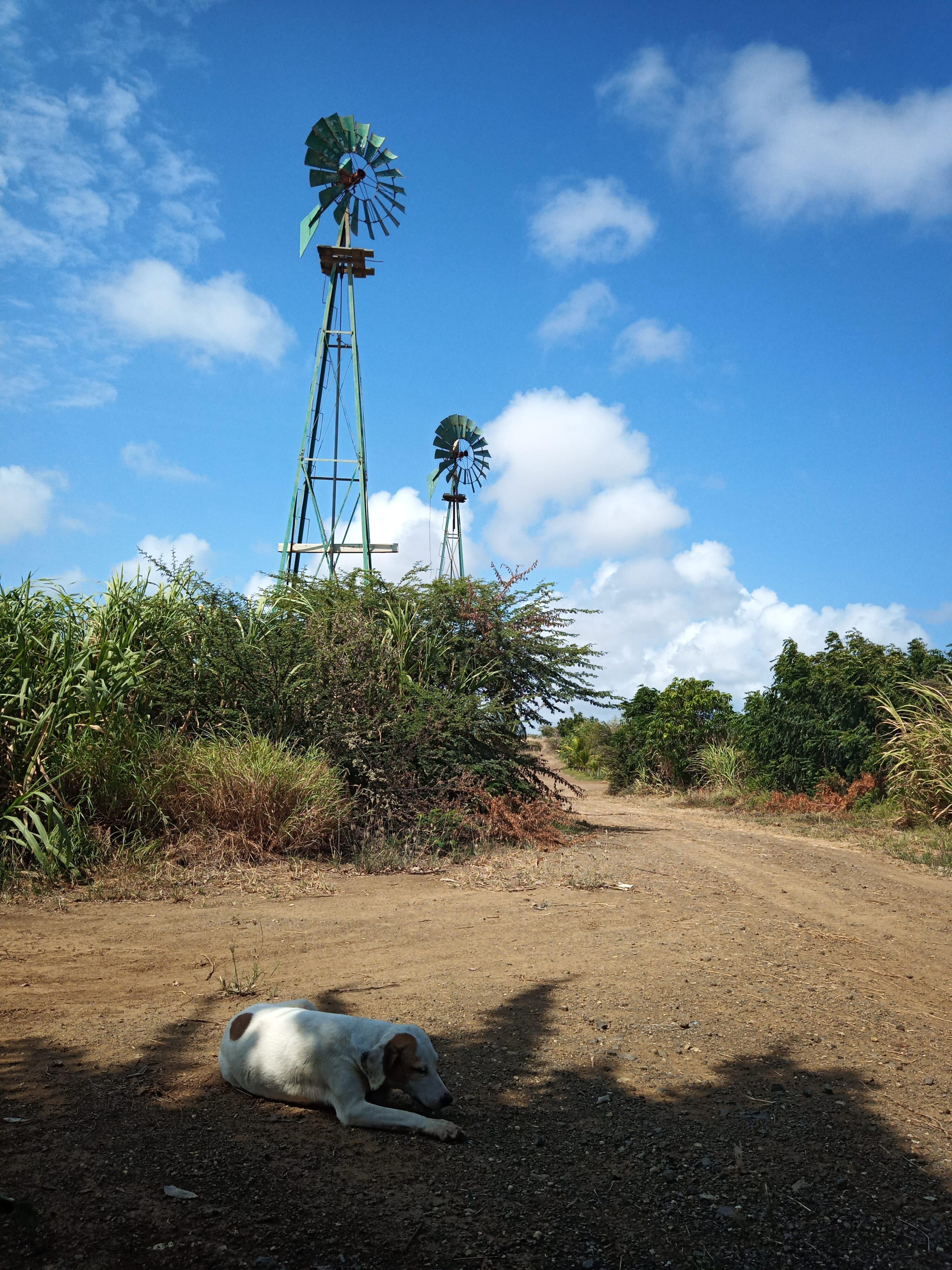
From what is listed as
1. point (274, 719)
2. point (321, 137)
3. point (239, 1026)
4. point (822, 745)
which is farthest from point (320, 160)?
point (239, 1026)

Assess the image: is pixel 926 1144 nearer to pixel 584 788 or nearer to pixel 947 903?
pixel 947 903

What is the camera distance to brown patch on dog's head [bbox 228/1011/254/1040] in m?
3.22

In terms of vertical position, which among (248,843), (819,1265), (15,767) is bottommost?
(819,1265)

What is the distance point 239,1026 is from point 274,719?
649 centimetres

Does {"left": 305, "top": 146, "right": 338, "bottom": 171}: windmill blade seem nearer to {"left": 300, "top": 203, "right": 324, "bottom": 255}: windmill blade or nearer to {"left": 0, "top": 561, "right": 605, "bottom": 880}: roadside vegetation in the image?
{"left": 300, "top": 203, "right": 324, "bottom": 255}: windmill blade

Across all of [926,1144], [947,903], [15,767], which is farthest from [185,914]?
[947,903]

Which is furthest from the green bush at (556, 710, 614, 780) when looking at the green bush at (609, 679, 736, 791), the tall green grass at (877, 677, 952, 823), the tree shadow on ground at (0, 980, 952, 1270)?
the tree shadow on ground at (0, 980, 952, 1270)

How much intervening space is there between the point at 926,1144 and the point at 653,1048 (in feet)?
3.64

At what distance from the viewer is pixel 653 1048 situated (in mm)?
3752

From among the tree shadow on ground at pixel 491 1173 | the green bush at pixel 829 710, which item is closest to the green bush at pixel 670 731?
the green bush at pixel 829 710

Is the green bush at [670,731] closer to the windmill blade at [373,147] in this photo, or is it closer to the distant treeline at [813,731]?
the distant treeline at [813,731]

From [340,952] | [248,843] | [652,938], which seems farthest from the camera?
[248,843]

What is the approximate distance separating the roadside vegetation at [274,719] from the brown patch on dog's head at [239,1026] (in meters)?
4.12

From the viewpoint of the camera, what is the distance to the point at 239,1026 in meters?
3.25
